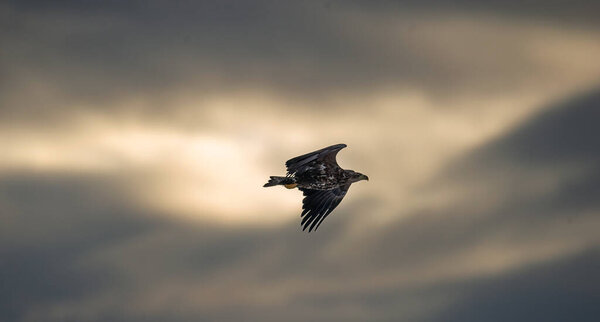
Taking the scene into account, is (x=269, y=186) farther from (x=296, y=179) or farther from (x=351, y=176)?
(x=351, y=176)

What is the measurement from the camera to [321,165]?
52500mm

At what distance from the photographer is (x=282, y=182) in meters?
51.8

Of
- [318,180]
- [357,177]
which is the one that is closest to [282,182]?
[318,180]

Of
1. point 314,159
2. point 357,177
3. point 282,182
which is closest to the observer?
point 314,159

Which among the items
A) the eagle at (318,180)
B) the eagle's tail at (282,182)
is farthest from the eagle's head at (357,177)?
the eagle's tail at (282,182)

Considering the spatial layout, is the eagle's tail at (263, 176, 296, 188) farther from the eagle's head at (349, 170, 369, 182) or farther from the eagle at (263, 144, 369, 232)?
the eagle's head at (349, 170, 369, 182)

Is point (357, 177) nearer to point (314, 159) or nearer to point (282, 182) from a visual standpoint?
point (314, 159)

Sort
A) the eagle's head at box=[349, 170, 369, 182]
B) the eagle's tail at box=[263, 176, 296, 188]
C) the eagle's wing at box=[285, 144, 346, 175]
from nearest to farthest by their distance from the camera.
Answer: the eagle's wing at box=[285, 144, 346, 175] → the eagle's tail at box=[263, 176, 296, 188] → the eagle's head at box=[349, 170, 369, 182]

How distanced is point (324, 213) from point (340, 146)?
707cm

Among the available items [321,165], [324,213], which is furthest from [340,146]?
[324,213]

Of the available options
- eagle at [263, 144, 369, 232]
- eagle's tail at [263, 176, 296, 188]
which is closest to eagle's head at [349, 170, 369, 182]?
eagle at [263, 144, 369, 232]

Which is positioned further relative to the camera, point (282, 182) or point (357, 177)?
point (357, 177)

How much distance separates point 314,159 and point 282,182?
311 centimetres

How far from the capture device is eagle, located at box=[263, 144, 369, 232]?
50125 mm
